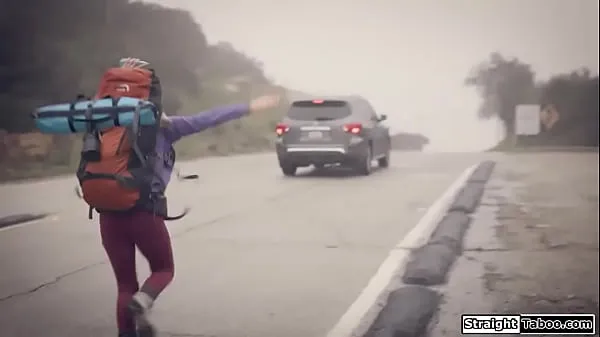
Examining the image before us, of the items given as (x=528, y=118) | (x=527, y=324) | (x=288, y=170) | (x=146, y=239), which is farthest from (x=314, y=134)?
(x=527, y=324)

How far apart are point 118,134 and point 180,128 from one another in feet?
0.58

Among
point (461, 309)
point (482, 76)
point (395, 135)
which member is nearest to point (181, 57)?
point (395, 135)

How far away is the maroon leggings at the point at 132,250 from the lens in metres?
1.84

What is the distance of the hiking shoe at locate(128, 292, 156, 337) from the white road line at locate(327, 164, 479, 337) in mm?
501

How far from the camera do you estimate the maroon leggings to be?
184 cm

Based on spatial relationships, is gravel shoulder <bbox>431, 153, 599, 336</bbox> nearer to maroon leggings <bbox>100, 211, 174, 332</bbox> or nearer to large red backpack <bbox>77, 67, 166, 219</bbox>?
maroon leggings <bbox>100, 211, 174, 332</bbox>

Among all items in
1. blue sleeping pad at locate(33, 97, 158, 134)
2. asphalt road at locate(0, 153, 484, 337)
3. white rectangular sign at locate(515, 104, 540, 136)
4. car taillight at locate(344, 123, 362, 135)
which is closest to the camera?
blue sleeping pad at locate(33, 97, 158, 134)

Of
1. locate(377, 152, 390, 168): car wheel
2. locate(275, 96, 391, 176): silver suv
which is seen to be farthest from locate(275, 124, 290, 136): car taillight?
locate(377, 152, 390, 168): car wheel

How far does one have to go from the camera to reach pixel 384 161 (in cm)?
230

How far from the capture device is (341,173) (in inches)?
88.4

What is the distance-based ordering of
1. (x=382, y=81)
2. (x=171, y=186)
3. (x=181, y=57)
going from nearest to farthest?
(x=171, y=186), (x=181, y=57), (x=382, y=81)

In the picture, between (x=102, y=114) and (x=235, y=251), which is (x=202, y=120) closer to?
(x=102, y=114)

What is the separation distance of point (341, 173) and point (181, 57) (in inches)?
25.2

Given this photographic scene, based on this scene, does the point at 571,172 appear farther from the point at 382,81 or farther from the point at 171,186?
Result: the point at 171,186
